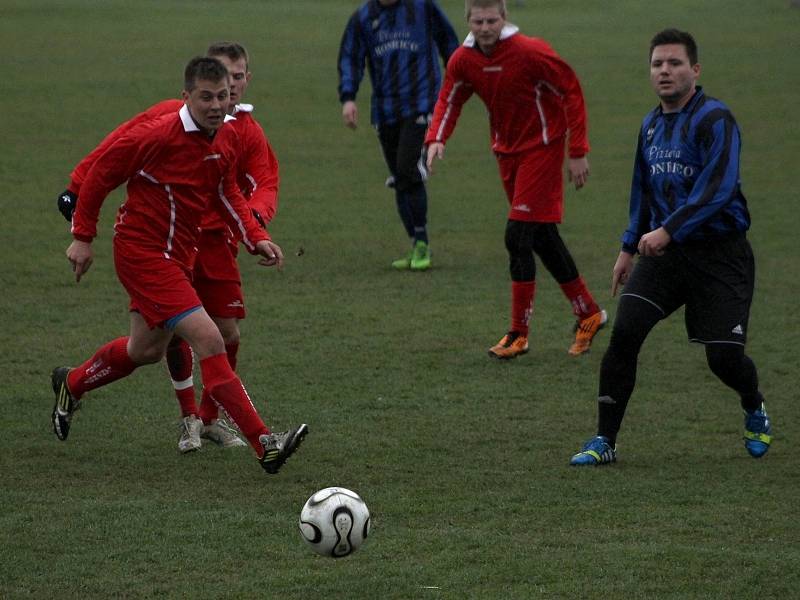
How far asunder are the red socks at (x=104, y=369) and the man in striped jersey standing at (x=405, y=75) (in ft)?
17.2

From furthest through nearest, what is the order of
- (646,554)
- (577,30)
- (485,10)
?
(577,30) < (485,10) < (646,554)

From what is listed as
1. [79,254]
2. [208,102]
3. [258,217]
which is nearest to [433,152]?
[258,217]

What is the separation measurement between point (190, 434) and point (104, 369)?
53 cm

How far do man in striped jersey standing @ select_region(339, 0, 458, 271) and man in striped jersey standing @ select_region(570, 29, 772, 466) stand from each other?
5.14 m

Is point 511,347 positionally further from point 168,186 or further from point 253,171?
point 168,186

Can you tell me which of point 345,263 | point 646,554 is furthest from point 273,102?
point 646,554

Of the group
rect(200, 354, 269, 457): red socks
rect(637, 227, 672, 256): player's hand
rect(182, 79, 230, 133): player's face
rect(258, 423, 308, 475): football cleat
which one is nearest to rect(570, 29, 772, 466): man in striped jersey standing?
rect(637, 227, 672, 256): player's hand

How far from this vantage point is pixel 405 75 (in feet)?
38.4

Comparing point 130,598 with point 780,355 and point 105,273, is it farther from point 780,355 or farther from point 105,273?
point 105,273

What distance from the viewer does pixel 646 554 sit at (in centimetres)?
534

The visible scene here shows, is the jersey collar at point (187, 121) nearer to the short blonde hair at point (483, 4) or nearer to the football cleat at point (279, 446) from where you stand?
the football cleat at point (279, 446)

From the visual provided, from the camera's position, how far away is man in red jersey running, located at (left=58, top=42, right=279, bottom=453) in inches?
277

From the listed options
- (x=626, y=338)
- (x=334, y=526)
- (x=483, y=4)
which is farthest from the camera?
(x=483, y=4)

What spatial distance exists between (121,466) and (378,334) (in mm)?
3265
